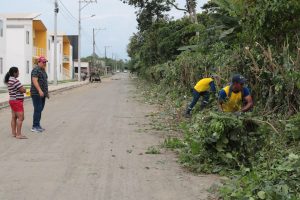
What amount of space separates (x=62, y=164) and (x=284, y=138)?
363cm

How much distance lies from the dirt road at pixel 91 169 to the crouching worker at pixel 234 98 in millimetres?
1374

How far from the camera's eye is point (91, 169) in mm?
7387

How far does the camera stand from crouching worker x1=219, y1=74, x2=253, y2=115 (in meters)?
8.64

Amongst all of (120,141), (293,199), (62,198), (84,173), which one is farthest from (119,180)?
(120,141)

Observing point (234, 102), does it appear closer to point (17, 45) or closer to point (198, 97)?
point (198, 97)

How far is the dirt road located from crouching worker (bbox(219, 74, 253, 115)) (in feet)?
4.51

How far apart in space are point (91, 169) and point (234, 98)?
3007 millimetres

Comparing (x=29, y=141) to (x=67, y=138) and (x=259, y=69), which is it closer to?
(x=67, y=138)

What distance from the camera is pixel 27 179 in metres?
6.67

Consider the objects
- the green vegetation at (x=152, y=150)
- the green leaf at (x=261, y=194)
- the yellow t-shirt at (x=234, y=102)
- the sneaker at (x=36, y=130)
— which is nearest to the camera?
the green leaf at (x=261, y=194)

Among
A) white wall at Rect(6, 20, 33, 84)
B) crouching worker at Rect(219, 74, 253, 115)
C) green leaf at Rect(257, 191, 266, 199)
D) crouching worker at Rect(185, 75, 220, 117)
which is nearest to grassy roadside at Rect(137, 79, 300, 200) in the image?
green leaf at Rect(257, 191, 266, 199)

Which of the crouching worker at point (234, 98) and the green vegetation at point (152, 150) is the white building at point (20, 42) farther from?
the crouching worker at point (234, 98)

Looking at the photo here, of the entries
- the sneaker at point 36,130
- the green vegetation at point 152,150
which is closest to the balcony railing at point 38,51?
the sneaker at point 36,130

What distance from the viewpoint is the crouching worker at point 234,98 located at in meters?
8.64
